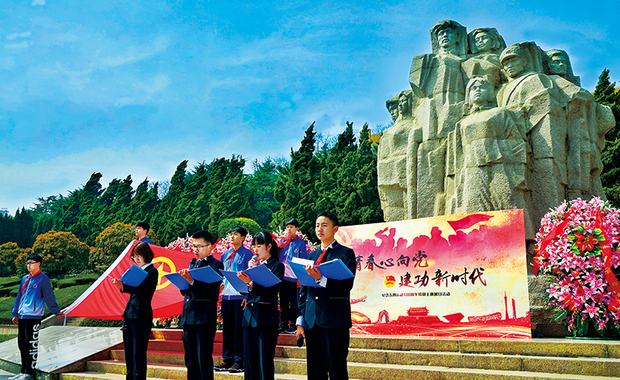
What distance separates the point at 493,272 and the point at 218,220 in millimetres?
22099

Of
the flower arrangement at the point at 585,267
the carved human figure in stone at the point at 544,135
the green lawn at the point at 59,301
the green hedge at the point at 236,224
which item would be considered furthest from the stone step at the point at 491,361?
the green hedge at the point at 236,224

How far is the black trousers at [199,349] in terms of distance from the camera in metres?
3.70

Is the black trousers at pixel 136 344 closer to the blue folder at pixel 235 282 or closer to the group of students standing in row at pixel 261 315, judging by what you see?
the group of students standing in row at pixel 261 315

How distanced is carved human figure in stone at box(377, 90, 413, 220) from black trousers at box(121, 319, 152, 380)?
16.5 ft

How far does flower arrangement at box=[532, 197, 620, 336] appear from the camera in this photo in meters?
4.30

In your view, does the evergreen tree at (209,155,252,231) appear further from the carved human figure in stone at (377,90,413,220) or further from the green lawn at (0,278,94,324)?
the carved human figure in stone at (377,90,413,220)

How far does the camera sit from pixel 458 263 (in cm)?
498

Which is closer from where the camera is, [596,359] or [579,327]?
[596,359]

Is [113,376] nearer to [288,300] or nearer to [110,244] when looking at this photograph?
[288,300]

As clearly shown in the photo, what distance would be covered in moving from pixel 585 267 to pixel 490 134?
2.45 metres

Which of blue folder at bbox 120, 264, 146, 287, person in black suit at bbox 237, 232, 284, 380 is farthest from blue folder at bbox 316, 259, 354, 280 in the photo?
blue folder at bbox 120, 264, 146, 287

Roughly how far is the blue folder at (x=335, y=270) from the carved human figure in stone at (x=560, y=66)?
643 cm

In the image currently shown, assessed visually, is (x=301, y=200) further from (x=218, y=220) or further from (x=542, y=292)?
(x=542, y=292)

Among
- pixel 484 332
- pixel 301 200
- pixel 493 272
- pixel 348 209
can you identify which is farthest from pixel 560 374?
pixel 301 200
